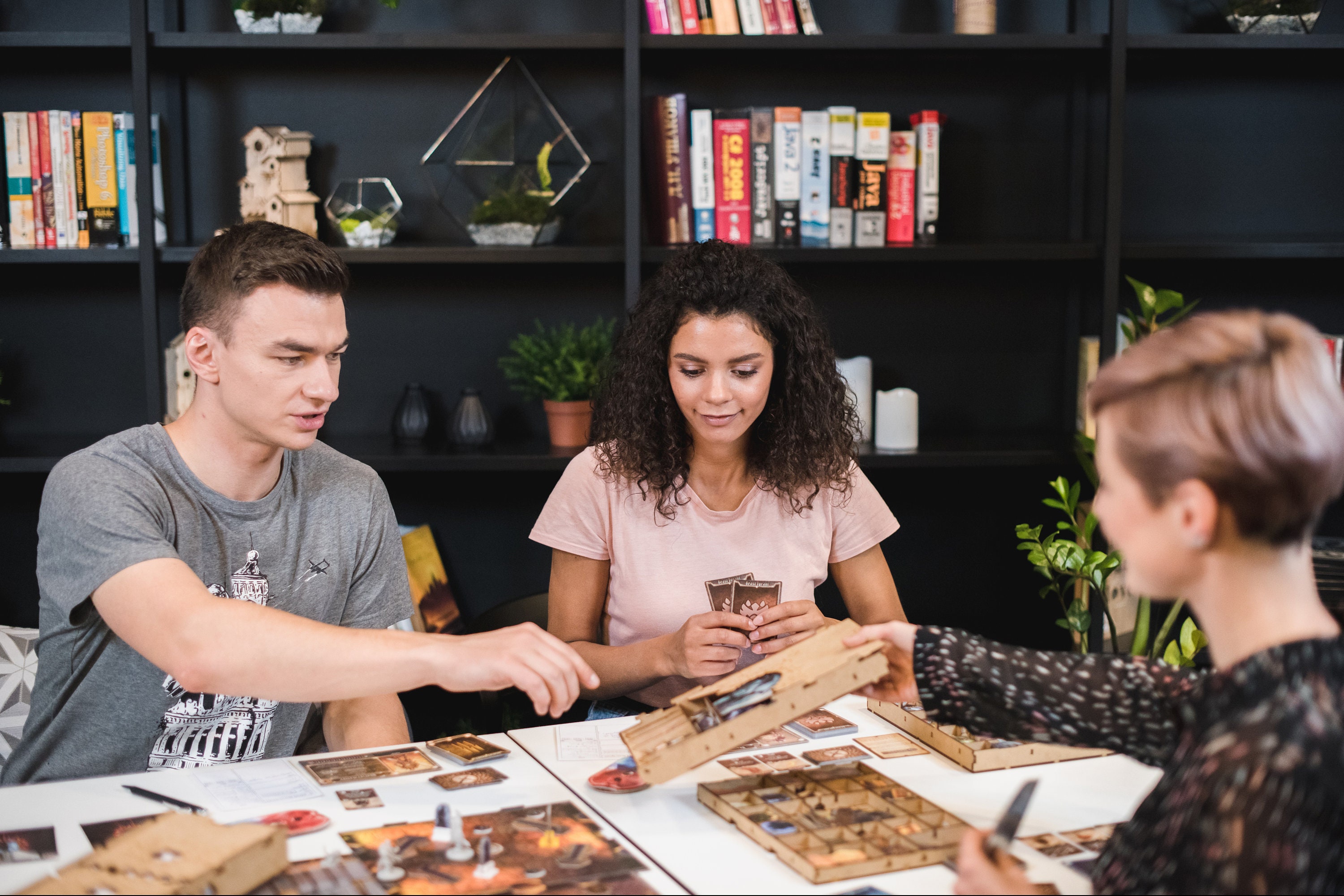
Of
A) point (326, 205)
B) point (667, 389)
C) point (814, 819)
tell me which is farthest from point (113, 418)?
point (814, 819)

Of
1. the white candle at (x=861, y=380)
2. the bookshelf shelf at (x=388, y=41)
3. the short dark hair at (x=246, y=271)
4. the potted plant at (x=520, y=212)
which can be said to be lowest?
the white candle at (x=861, y=380)

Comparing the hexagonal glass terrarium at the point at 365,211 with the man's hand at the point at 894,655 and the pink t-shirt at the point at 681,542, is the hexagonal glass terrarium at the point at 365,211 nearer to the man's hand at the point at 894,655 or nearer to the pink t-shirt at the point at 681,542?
the pink t-shirt at the point at 681,542

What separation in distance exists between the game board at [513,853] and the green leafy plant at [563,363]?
151 cm

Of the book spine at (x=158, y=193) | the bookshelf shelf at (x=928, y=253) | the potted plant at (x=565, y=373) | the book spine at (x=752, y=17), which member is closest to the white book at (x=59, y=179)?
the book spine at (x=158, y=193)

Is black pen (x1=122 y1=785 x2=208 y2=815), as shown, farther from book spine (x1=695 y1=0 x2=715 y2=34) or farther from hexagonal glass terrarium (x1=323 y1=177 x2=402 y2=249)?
book spine (x1=695 y1=0 x2=715 y2=34)

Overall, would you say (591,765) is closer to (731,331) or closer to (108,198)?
(731,331)

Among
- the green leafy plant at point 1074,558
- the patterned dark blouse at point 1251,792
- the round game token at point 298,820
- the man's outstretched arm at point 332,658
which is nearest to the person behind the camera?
the patterned dark blouse at point 1251,792

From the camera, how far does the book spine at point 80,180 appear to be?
8.62 feet

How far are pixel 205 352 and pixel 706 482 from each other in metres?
0.89

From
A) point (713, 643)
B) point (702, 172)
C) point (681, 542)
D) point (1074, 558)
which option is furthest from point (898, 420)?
point (713, 643)

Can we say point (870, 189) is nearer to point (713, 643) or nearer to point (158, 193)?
point (713, 643)

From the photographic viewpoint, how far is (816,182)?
275 cm

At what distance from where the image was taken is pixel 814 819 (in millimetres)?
1264

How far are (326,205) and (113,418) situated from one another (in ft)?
2.60
